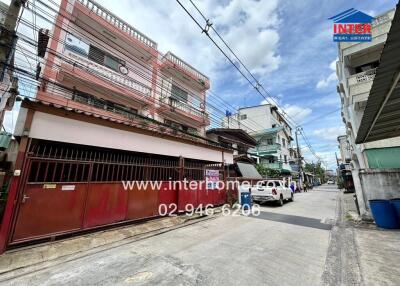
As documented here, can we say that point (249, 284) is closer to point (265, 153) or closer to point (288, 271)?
point (288, 271)

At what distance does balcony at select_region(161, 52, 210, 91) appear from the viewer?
43.7 feet

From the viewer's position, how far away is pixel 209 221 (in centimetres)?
819

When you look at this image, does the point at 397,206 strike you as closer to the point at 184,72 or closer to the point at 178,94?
the point at 178,94

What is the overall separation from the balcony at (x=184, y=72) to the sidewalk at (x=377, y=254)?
1303 cm

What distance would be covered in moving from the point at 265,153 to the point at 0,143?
26.8 metres

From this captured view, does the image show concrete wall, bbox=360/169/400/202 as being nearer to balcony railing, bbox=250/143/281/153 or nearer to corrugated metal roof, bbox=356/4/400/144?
corrugated metal roof, bbox=356/4/400/144

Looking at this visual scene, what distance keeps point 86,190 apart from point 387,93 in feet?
27.4

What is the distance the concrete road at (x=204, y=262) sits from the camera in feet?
11.4

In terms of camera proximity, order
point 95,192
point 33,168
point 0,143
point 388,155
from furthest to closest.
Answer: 1. point 388,155
2. point 0,143
3. point 95,192
4. point 33,168

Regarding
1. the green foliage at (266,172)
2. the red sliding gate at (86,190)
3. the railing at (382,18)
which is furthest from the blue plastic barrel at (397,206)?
the green foliage at (266,172)

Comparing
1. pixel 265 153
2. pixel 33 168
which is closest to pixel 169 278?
pixel 33 168

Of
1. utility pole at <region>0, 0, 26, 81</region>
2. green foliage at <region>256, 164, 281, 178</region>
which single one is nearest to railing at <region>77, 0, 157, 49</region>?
utility pole at <region>0, 0, 26, 81</region>

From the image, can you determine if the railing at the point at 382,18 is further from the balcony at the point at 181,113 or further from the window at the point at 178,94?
the window at the point at 178,94

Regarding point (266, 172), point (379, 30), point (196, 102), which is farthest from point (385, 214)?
point (266, 172)
